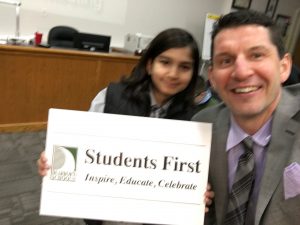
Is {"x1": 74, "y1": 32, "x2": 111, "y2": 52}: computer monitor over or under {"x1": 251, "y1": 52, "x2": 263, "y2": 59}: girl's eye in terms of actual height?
under

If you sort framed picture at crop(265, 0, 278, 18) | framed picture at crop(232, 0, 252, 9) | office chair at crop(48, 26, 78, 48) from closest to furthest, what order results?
office chair at crop(48, 26, 78, 48) → framed picture at crop(232, 0, 252, 9) → framed picture at crop(265, 0, 278, 18)

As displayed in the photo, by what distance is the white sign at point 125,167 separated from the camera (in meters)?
1.04

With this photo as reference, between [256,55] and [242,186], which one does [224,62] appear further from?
[242,186]

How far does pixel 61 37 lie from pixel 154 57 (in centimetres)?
311

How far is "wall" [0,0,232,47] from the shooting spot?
4301 millimetres

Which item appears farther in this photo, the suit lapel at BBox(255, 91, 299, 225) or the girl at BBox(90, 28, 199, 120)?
the girl at BBox(90, 28, 199, 120)

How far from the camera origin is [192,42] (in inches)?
53.2

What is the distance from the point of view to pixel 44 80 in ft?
11.6

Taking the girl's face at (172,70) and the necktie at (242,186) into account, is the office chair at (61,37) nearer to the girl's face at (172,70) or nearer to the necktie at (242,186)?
the girl's face at (172,70)

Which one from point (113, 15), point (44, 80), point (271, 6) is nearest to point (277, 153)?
point (44, 80)

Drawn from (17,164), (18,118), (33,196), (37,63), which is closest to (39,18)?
(37,63)

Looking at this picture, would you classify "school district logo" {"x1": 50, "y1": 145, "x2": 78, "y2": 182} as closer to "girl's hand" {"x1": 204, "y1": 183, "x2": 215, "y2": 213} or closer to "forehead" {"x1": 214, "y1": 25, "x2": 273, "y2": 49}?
"girl's hand" {"x1": 204, "y1": 183, "x2": 215, "y2": 213}

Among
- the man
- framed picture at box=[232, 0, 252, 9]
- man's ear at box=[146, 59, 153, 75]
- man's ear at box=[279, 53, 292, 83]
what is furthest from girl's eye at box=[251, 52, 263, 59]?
framed picture at box=[232, 0, 252, 9]

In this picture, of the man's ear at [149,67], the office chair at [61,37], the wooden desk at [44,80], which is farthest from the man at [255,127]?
the office chair at [61,37]
